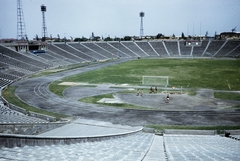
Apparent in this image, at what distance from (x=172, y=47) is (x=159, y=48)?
712cm

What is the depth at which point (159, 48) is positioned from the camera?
122250mm

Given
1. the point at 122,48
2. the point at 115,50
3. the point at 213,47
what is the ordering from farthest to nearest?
the point at 122,48 < the point at 115,50 < the point at 213,47

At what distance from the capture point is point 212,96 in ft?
124

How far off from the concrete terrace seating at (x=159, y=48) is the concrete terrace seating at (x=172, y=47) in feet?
8.75

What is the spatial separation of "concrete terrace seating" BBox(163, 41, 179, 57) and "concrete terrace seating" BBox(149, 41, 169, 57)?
267 cm

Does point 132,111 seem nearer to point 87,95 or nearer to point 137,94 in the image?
point 137,94

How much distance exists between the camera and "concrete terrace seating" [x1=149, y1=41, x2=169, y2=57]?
116 meters

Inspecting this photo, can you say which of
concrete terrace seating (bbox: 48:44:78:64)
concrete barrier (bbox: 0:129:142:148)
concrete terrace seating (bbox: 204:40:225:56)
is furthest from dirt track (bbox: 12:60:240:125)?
concrete terrace seating (bbox: 204:40:225:56)

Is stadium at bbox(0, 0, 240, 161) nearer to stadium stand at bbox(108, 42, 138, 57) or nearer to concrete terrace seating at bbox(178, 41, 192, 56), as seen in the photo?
stadium stand at bbox(108, 42, 138, 57)

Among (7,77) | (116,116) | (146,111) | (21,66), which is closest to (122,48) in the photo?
(21,66)

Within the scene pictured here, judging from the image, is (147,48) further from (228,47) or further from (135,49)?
(228,47)

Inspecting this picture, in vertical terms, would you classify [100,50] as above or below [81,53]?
above

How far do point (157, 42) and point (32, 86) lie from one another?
95.8 metres

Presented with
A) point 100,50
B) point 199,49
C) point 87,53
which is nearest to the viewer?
point 87,53
